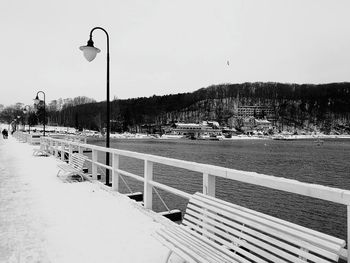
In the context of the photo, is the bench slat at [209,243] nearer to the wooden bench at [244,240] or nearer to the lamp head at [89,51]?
the wooden bench at [244,240]

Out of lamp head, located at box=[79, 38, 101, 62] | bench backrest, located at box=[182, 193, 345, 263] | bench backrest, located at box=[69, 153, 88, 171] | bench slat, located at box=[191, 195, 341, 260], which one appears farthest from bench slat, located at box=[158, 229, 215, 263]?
lamp head, located at box=[79, 38, 101, 62]

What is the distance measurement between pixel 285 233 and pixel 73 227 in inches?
155

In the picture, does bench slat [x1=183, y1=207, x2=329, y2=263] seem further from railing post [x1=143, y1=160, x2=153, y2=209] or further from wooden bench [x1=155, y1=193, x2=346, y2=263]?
railing post [x1=143, y1=160, x2=153, y2=209]

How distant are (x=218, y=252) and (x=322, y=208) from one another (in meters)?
15.6

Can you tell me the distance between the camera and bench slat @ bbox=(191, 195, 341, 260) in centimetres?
222

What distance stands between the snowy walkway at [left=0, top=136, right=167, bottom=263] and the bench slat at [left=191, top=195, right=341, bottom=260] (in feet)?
4.88

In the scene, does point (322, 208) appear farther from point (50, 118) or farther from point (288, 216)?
point (50, 118)

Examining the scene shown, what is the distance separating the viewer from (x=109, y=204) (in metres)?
7.12

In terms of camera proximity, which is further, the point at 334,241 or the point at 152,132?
the point at 152,132

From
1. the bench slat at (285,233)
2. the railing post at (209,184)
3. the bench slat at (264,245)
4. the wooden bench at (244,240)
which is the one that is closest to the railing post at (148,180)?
the railing post at (209,184)

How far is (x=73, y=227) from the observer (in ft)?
17.9

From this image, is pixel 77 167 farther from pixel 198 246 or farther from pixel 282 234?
pixel 282 234

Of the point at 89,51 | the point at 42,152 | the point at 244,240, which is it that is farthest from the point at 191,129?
the point at 244,240

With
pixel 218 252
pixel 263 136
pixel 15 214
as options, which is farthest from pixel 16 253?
pixel 263 136
